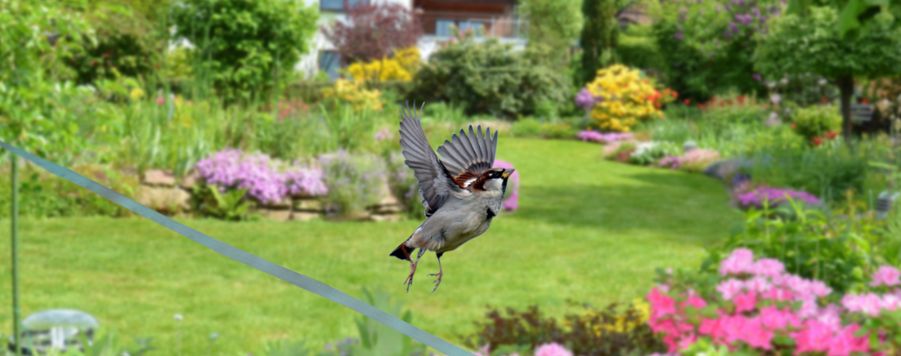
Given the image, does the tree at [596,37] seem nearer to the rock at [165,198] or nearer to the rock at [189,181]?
the rock at [189,181]

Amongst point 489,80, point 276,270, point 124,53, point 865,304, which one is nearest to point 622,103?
point 489,80

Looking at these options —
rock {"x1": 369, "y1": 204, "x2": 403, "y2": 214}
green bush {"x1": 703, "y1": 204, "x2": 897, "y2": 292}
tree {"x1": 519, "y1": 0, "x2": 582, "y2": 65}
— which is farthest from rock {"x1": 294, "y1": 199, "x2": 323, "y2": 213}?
tree {"x1": 519, "y1": 0, "x2": 582, "y2": 65}

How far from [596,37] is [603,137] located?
27.7ft

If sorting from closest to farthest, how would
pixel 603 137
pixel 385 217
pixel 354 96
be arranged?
pixel 385 217
pixel 354 96
pixel 603 137

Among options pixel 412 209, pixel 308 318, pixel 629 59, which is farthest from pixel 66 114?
pixel 629 59

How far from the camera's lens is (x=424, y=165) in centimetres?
44

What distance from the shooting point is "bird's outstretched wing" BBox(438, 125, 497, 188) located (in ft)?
1.35

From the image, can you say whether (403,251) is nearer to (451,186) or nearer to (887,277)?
(451,186)

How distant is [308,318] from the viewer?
23.2 ft

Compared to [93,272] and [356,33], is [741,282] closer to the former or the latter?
[93,272]

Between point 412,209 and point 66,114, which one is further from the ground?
point 66,114

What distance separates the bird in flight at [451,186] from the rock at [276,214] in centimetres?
1040

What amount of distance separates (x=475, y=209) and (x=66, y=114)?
4876 mm

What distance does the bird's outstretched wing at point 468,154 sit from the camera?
1.35ft
